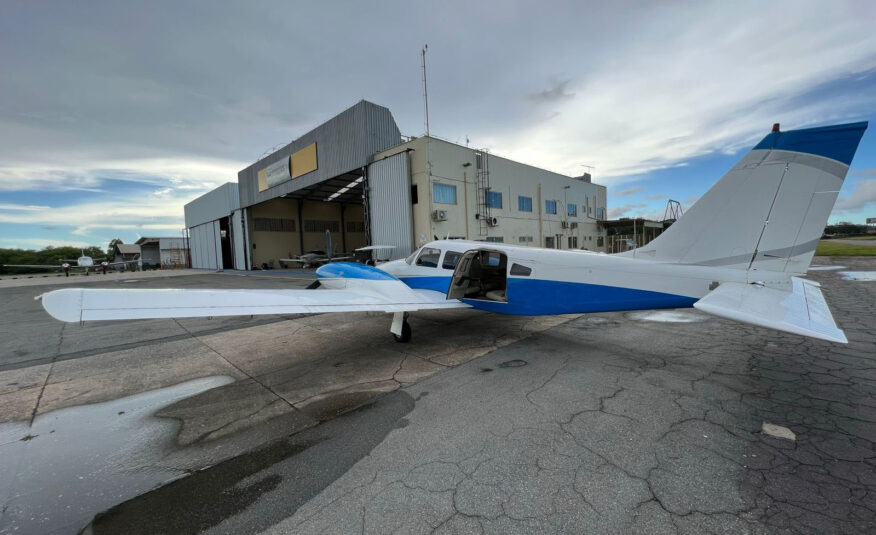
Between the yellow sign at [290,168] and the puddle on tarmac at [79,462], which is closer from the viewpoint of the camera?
the puddle on tarmac at [79,462]

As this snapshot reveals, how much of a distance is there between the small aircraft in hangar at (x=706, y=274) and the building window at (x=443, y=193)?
41.1 ft

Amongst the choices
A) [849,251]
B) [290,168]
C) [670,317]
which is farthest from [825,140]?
[849,251]

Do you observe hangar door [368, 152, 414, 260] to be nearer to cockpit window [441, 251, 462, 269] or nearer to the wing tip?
cockpit window [441, 251, 462, 269]

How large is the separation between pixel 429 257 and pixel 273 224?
34.0 m

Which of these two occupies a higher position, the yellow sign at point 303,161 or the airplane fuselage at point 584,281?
the yellow sign at point 303,161

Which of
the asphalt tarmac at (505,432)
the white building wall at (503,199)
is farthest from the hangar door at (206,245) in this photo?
the asphalt tarmac at (505,432)

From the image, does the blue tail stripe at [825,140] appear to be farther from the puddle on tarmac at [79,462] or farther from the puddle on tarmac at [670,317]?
the puddle on tarmac at [79,462]

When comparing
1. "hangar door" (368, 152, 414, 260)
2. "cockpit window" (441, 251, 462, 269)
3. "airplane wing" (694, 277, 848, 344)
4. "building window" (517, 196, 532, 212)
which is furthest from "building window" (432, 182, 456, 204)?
"airplane wing" (694, 277, 848, 344)

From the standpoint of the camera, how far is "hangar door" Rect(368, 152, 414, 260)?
18969 mm

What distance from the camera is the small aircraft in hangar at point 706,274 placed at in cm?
365

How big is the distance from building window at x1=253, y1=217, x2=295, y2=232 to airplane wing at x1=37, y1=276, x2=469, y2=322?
3325 cm

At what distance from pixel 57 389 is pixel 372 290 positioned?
5.08m

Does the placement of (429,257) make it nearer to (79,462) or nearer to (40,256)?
(79,462)

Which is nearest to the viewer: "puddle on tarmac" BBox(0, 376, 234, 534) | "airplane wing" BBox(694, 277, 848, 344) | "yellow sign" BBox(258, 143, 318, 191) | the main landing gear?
"puddle on tarmac" BBox(0, 376, 234, 534)
